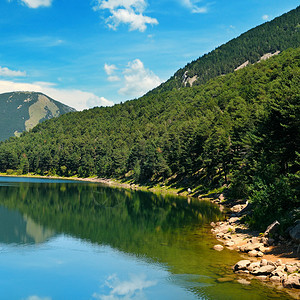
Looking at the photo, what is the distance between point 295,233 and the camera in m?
35.1

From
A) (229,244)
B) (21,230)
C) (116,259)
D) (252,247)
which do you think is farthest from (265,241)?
(21,230)

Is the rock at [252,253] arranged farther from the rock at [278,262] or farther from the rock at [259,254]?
the rock at [278,262]

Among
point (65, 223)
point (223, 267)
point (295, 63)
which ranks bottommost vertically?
point (65, 223)

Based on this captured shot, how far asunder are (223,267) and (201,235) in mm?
15407

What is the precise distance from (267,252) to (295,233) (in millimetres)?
3854

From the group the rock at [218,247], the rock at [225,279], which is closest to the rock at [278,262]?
the rock at [225,279]

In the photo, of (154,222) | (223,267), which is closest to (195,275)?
(223,267)

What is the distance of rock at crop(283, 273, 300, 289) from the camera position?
2597cm

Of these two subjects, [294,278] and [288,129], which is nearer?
[294,278]

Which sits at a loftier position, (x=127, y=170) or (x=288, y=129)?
(x=288, y=129)

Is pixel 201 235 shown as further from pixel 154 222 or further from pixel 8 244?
pixel 8 244

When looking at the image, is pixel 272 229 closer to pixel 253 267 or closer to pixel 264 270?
pixel 253 267

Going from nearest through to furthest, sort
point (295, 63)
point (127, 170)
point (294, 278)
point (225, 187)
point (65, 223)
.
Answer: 1. point (294, 278)
2. point (65, 223)
3. point (225, 187)
4. point (295, 63)
5. point (127, 170)

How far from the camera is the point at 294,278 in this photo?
26.4 m
